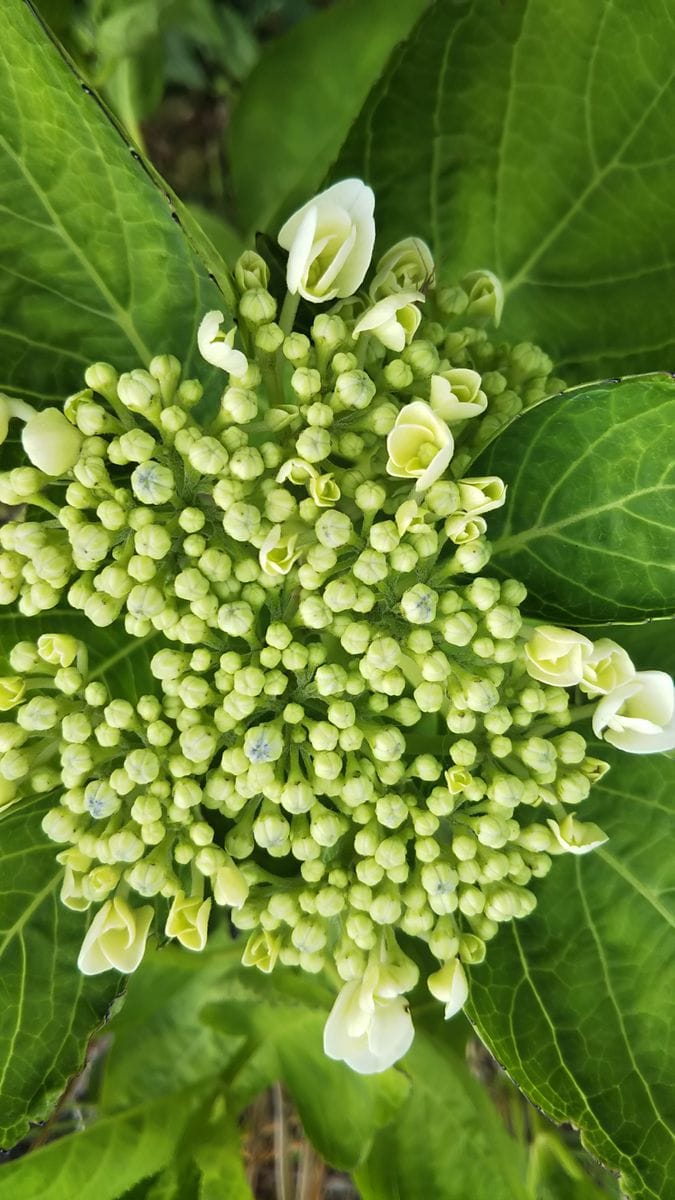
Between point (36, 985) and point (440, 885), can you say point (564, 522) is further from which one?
point (36, 985)

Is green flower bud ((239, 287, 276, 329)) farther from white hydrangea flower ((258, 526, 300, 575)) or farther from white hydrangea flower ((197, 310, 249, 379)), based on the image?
white hydrangea flower ((258, 526, 300, 575))

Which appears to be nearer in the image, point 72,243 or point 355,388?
point 355,388

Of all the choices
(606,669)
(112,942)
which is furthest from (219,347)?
(112,942)

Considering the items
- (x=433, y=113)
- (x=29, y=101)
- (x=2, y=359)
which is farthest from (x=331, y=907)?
(x=433, y=113)

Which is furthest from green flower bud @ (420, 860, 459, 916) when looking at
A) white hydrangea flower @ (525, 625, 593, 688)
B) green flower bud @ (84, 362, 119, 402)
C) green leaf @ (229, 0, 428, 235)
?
green leaf @ (229, 0, 428, 235)

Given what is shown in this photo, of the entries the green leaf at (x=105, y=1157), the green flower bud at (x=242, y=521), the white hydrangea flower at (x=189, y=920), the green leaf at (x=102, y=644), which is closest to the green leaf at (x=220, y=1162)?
the green leaf at (x=105, y=1157)

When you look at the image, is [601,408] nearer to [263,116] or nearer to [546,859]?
[546,859]
